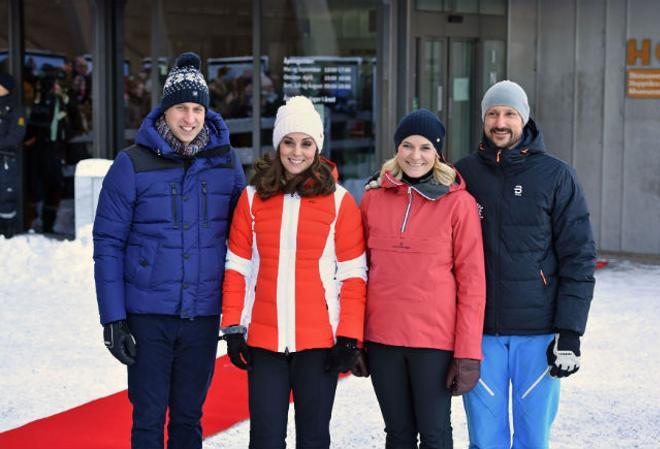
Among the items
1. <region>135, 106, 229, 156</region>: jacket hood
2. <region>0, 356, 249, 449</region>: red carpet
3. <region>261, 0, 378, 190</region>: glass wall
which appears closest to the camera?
<region>135, 106, 229, 156</region>: jacket hood

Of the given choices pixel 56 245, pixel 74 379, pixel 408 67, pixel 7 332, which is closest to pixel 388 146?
pixel 408 67

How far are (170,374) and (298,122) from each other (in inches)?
46.2

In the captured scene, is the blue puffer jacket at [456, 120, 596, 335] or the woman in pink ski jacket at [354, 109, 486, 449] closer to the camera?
the woman in pink ski jacket at [354, 109, 486, 449]

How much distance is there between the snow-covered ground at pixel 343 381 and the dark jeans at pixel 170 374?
857mm

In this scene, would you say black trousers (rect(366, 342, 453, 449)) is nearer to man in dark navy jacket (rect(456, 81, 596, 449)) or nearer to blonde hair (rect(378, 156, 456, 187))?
man in dark navy jacket (rect(456, 81, 596, 449))

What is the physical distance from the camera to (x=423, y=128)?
167 inches

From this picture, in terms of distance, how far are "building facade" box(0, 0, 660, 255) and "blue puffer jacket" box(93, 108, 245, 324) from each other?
7564 millimetres

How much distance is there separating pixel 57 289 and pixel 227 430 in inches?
169

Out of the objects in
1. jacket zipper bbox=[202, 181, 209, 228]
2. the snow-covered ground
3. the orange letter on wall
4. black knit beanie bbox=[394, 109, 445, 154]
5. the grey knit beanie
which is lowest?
the snow-covered ground

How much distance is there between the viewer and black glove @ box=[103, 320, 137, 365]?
4398 mm

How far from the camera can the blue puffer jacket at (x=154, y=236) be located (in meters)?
4.43

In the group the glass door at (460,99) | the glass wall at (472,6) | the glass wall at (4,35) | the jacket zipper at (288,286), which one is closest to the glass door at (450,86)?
the glass door at (460,99)

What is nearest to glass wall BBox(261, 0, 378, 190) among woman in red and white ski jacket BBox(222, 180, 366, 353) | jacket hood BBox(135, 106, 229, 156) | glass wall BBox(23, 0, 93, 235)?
glass wall BBox(23, 0, 93, 235)

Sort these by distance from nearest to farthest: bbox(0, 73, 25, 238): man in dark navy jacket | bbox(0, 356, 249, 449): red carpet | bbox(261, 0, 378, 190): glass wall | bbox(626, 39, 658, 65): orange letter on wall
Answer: bbox(0, 356, 249, 449): red carpet → bbox(626, 39, 658, 65): orange letter on wall → bbox(0, 73, 25, 238): man in dark navy jacket → bbox(261, 0, 378, 190): glass wall
